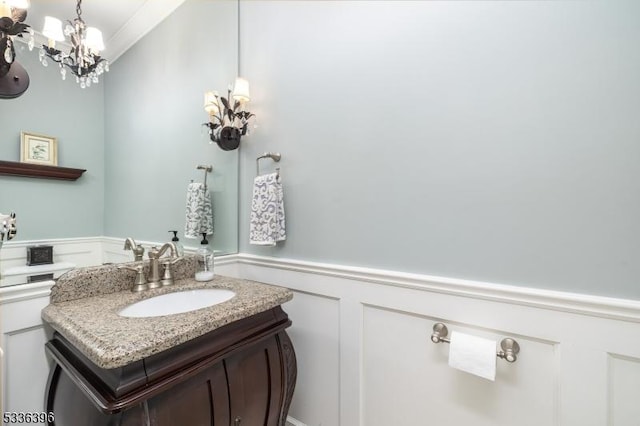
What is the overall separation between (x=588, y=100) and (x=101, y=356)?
147 centimetres

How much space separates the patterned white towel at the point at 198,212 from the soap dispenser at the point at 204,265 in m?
0.12

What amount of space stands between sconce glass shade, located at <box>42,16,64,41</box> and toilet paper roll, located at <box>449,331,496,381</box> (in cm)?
177

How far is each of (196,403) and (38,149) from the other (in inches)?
39.4

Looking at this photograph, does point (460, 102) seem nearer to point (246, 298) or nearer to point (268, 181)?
point (268, 181)

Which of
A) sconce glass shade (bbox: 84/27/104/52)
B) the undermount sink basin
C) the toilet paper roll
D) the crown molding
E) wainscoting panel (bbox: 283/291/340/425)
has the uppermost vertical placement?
the crown molding

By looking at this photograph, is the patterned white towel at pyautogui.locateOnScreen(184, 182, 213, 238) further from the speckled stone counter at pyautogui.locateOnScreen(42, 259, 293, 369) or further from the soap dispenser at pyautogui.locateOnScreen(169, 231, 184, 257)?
the speckled stone counter at pyautogui.locateOnScreen(42, 259, 293, 369)

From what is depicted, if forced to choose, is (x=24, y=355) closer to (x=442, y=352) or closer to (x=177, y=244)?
(x=177, y=244)

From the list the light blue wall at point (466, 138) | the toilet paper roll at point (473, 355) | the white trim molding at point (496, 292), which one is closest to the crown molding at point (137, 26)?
the light blue wall at point (466, 138)

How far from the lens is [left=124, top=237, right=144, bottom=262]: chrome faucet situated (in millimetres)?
1206

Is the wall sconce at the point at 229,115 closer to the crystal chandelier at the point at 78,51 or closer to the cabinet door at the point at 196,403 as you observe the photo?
the crystal chandelier at the point at 78,51

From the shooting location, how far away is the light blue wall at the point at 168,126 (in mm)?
1171

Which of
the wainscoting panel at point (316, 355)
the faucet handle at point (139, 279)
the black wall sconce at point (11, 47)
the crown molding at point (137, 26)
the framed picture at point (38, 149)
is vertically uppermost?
the crown molding at point (137, 26)

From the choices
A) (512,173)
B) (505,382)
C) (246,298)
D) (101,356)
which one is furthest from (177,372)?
(512,173)

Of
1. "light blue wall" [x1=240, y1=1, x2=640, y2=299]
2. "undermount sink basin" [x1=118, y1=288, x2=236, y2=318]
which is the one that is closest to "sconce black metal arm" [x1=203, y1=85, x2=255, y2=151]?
"light blue wall" [x1=240, y1=1, x2=640, y2=299]
